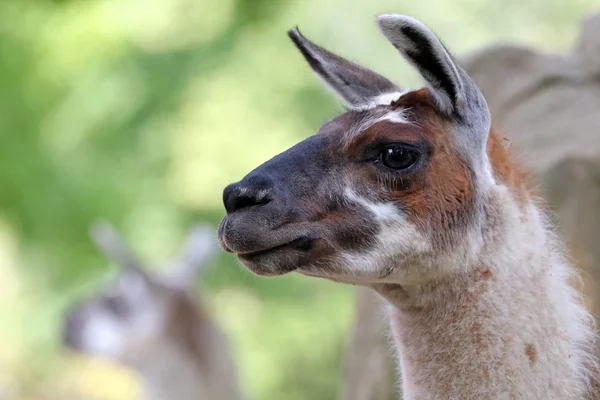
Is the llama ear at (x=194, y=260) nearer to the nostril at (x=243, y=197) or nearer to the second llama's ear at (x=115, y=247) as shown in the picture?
the second llama's ear at (x=115, y=247)

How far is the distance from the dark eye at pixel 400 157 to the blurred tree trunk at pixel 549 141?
170cm

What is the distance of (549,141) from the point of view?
498 centimetres

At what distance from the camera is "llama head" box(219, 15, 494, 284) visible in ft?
8.31

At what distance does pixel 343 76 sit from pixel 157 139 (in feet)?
24.7

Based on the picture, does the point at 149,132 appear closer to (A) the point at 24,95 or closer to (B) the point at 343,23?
(A) the point at 24,95

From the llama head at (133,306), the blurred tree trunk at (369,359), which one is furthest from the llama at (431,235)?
the llama head at (133,306)

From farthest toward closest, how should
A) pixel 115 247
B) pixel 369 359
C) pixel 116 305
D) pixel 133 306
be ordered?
pixel 116 305 < pixel 133 306 < pixel 115 247 < pixel 369 359

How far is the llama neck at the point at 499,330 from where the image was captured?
102 inches

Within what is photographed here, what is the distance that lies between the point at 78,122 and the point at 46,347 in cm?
310

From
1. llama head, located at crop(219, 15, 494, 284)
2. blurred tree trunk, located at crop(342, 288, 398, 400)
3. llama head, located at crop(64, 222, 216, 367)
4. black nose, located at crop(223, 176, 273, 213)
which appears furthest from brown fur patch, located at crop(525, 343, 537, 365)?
llama head, located at crop(64, 222, 216, 367)

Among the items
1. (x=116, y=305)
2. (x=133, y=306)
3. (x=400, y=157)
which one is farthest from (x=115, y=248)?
(x=400, y=157)

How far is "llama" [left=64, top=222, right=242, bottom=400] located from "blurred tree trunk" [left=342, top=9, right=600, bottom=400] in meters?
1.80

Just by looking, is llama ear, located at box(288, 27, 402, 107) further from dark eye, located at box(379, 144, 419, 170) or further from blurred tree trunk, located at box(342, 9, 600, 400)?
blurred tree trunk, located at box(342, 9, 600, 400)

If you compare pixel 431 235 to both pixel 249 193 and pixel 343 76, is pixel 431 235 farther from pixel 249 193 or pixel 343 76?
pixel 343 76
